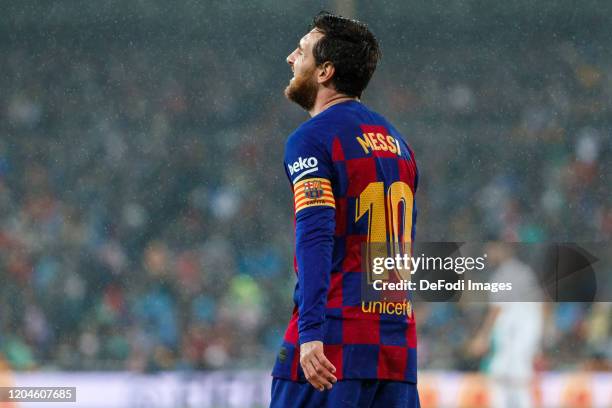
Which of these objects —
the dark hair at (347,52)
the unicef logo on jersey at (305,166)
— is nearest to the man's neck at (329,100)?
the dark hair at (347,52)

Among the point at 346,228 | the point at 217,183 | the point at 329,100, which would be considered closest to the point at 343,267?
the point at 346,228

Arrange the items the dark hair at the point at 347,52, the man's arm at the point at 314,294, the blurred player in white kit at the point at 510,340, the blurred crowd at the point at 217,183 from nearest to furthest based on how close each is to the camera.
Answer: the man's arm at the point at 314,294, the dark hair at the point at 347,52, the blurred player in white kit at the point at 510,340, the blurred crowd at the point at 217,183

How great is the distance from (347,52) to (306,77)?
0.11 meters

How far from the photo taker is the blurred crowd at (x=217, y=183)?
25.9 ft

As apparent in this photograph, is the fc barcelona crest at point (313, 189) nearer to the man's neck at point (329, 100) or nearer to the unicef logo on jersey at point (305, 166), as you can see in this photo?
the unicef logo on jersey at point (305, 166)

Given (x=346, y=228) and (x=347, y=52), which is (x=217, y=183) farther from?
(x=346, y=228)

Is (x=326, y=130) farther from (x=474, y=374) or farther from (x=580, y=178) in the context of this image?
(x=580, y=178)

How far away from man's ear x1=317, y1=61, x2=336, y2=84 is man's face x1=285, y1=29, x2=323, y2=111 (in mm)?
15

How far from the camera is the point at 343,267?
2.33 metres

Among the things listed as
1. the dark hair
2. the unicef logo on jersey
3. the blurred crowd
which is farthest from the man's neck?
the blurred crowd

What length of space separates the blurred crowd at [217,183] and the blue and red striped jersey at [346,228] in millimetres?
5170

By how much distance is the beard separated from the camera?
2.50 m

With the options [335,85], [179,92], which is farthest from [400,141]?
[179,92]

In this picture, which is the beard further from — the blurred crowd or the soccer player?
the blurred crowd
